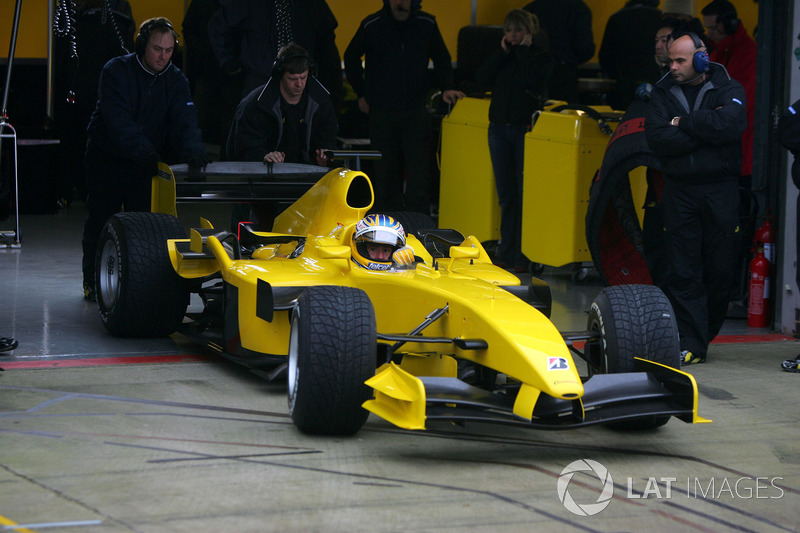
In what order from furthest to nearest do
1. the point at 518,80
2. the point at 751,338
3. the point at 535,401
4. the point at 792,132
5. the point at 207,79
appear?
the point at 207,79
the point at 518,80
the point at 751,338
the point at 792,132
the point at 535,401

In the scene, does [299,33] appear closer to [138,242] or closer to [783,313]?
[138,242]

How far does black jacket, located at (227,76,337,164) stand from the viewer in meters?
9.31

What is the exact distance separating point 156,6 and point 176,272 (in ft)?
22.0

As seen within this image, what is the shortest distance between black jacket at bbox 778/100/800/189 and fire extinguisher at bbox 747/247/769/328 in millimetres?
1339

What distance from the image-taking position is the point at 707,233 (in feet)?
26.3

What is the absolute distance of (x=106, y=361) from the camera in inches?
303

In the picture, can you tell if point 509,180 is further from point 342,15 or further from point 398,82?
point 342,15

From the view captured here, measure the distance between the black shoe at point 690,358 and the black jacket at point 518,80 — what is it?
3.86 metres

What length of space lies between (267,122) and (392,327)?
3.26 metres

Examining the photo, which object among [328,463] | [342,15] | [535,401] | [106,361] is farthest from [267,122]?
[342,15]

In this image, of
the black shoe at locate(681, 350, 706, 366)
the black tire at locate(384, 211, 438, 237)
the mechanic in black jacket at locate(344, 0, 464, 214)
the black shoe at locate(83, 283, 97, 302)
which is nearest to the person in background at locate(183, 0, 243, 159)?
the mechanic in black jacket at locate(344, 0, 464, 214)

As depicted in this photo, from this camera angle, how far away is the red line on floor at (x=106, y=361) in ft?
24.6

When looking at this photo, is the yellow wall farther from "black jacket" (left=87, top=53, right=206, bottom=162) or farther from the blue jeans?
"black jacket" (left=87, top=53, right=206, bottom=162)

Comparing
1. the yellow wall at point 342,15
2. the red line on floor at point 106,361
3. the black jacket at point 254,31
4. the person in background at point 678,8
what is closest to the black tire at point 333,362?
the red line on floor at point 106,361
